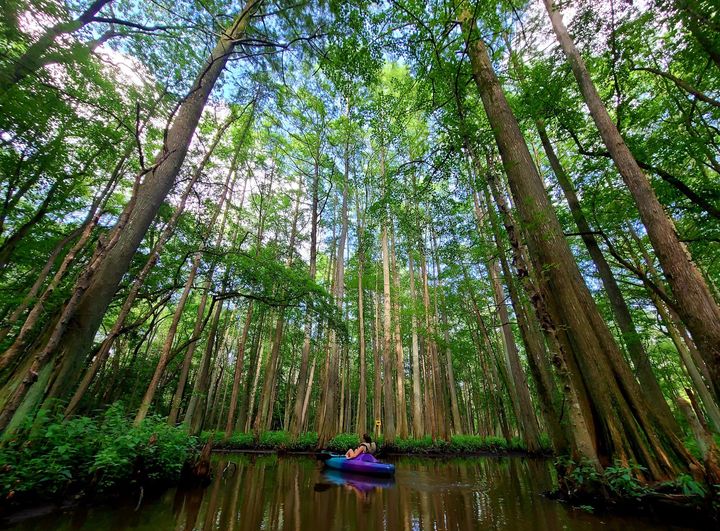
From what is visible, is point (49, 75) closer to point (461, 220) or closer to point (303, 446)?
point (461, 220)

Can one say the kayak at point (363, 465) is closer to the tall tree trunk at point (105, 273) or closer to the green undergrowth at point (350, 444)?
the green undergrowth at point (350, 444)

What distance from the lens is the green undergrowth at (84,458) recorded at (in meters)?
3.34

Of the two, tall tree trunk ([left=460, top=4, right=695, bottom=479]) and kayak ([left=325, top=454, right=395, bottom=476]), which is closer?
tall tree trunk ([left=460, top=4, right=695, bottom=479])

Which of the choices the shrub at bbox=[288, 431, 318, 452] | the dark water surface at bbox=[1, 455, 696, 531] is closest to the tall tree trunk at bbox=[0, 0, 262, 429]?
the dark water surface at bbox=[1, 455, 696, 531]

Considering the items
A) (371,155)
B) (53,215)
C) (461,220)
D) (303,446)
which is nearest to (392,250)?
(371,155)

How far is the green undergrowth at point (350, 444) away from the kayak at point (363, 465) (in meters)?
3.82

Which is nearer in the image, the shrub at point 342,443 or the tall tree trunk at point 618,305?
the tall tree trunk at point 618,305

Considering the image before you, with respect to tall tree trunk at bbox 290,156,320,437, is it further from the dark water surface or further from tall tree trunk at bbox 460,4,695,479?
tall tree trunk at bbox 460,4,695,479

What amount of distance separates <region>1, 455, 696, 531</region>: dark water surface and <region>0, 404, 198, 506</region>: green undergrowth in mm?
356

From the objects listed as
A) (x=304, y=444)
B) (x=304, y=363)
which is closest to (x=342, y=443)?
(x=304, y=444)

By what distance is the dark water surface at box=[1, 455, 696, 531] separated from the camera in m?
3.40

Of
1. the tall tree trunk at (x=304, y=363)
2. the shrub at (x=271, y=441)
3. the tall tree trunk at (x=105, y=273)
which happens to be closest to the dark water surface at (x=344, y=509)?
the tall tree trunk at (x=105, y=273)

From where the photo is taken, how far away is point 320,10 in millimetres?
6402

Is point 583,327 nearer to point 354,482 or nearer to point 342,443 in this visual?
point 354,482
